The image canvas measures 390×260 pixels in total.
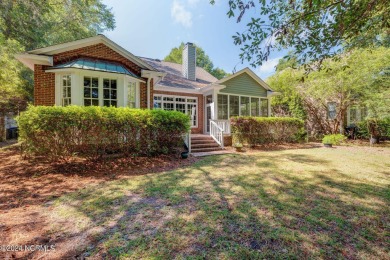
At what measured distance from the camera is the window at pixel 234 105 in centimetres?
1348

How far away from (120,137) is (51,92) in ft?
13.7

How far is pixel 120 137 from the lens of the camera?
20.6ft

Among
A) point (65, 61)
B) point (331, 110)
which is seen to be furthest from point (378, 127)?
point (65, 61)

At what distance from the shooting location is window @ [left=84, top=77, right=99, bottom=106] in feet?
25.4

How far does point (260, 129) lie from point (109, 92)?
822 cm

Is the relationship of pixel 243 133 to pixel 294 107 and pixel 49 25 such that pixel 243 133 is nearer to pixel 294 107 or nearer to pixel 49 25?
pixel 294 107

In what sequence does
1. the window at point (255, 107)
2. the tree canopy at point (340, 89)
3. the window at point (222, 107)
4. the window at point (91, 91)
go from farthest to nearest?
the window at point (255, 107)
the window at point (222, 107)
the tree canopy at point (340, 89)
the window at point (91, 91)

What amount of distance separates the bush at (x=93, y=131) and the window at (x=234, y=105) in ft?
23.2

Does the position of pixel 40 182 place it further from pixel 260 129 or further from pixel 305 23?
pixel 260 129

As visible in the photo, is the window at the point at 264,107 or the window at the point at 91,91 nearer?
the window at the point at 91,91

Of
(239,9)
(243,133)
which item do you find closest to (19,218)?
(239,9)

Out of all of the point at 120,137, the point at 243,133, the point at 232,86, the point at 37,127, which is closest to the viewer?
the point at 37,127

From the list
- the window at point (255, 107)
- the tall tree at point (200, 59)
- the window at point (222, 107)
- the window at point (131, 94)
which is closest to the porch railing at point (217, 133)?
the window at point (222, 107)

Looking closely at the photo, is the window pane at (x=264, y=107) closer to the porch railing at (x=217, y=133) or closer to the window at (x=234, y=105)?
the window at (x=234, y=105)
